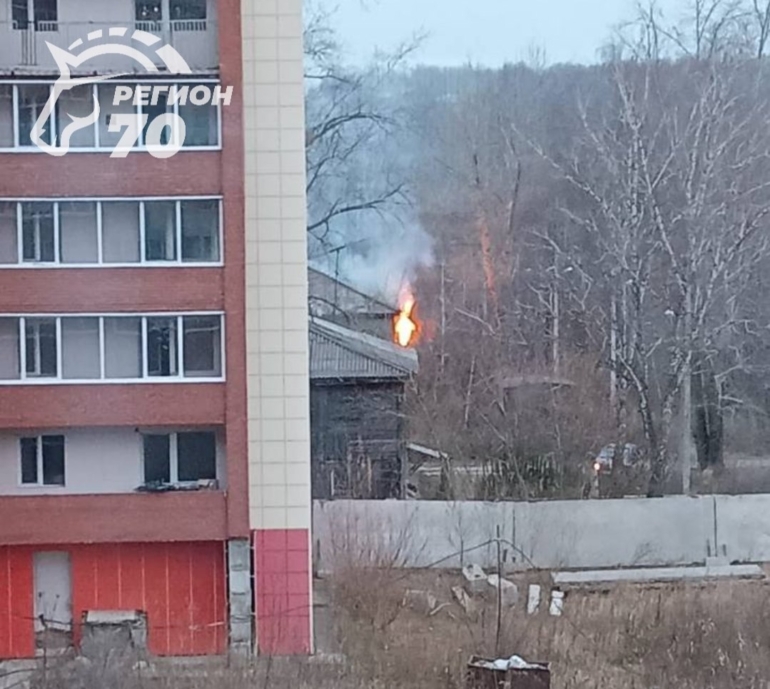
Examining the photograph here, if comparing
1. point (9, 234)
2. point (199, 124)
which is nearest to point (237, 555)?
point (9, 234)

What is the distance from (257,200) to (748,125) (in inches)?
140

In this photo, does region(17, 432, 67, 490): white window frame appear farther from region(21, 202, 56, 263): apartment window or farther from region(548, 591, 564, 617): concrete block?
region(548, 591, 564, 617): concrete block

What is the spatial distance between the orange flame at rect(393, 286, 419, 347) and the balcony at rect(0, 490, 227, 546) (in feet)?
9.20

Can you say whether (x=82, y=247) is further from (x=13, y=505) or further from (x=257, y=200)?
(x=13, y=505)

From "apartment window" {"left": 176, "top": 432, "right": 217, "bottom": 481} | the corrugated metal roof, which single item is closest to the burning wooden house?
the corrugated metal roof

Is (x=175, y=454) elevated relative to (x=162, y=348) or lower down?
lower down

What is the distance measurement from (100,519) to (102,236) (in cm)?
113

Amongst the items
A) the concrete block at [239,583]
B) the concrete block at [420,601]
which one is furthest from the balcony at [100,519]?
the concrete block at [420,601]

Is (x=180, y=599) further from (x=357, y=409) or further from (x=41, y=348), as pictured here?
(x=357, y=409)

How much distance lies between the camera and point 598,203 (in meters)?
6.89

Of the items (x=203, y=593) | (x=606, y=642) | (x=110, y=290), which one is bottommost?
(x=606, y=642)

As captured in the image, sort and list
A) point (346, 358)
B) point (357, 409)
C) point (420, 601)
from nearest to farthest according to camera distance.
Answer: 1. point (420, 601)
2. point (346, 358)
3. point (357, 409)

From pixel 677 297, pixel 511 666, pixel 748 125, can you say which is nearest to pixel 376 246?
pixel 677 297

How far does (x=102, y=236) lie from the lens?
14.6ft
